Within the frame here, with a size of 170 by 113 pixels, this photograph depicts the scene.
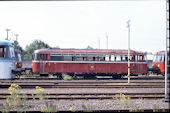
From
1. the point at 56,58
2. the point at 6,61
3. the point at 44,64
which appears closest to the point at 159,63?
the point at 56,58

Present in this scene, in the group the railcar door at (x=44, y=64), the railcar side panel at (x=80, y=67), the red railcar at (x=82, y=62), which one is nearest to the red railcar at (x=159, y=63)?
the red railcar at (x=82, y=62)

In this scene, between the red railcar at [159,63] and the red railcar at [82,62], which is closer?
the red railcar at [82,62]

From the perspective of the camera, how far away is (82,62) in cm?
2323

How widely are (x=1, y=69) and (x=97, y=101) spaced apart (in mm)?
6991

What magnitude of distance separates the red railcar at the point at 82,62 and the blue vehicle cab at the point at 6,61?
6.57m

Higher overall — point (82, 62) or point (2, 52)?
point (2, 52)

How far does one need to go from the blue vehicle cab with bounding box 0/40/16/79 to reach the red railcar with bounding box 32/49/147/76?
21.6 feet

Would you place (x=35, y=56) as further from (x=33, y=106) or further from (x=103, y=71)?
(x=33, y=106)

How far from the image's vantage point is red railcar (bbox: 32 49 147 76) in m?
23.1

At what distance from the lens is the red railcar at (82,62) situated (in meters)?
23.1

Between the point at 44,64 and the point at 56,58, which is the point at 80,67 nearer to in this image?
the point at 56,58

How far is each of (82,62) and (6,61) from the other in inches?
356

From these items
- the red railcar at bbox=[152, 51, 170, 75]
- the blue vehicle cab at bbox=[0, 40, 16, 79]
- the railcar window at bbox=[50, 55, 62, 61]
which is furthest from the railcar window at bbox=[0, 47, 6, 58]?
the red railcar at bbox=[152, 51, 170, 75]

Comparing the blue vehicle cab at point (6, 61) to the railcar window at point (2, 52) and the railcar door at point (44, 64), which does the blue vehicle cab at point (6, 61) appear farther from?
the railcar door at point (44, 64)
